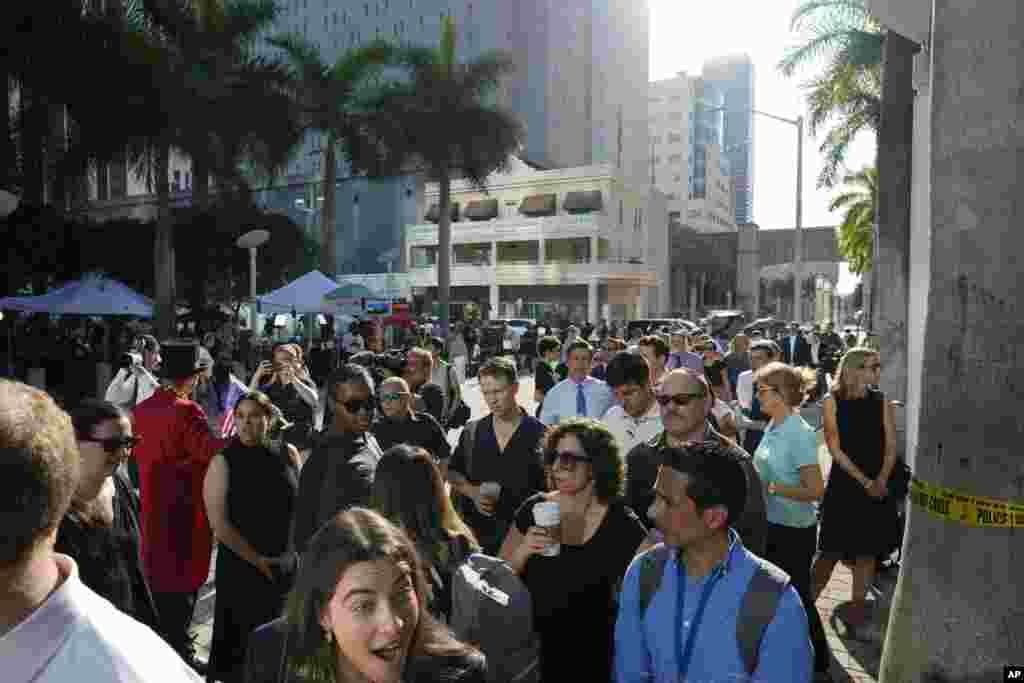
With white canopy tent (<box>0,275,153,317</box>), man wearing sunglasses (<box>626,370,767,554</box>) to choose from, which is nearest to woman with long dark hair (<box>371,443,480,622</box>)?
man wearing sunglasses (<box>626,370,767,554</box>)

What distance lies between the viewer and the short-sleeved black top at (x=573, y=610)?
9.48 feet

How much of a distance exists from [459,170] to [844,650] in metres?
27.5

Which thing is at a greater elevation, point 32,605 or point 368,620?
point 32,605

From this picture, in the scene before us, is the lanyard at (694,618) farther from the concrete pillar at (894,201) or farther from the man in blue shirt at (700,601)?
the concrete pillar at (894,201)

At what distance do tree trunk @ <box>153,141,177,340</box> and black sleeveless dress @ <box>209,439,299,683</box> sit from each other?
17.9 metres

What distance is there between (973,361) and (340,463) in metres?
2.87

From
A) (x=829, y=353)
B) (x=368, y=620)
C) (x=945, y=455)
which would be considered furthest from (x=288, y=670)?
(x=829, y=353)

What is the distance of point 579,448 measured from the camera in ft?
10.4

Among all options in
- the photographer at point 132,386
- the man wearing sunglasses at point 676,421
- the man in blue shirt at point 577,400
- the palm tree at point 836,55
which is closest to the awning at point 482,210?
the palm tree at point 836,55

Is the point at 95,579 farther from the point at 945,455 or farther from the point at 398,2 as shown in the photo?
the point at 398,2

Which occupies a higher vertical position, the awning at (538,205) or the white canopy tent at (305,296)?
the awning at (538,205)

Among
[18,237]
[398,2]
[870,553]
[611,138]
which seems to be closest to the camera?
[870,553]

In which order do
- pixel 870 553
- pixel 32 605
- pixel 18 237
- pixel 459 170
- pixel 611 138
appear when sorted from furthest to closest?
pixel 611 138 → pixel 459 170 → pixel 18 237 → pixel 870 553 → pixel 32 605

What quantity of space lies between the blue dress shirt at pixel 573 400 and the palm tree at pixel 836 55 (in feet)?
50.6
